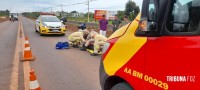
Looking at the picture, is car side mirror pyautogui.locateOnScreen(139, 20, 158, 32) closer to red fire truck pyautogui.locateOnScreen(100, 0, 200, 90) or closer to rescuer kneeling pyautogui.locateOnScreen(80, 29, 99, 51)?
red fire truck pyautogui.locateOnScreen(100, 0, 200, 90)

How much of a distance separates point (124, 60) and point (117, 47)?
230mm

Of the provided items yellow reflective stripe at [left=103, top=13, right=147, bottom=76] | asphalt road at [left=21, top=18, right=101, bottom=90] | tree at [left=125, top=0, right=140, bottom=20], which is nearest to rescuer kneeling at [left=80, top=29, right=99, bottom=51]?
asphalt road at [left=21, top=18, right=101, bottom=90]

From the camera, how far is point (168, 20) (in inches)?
117

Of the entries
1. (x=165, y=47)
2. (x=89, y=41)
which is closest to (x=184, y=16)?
(x=165, y=47)

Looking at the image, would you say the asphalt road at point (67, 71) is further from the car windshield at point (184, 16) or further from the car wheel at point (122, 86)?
the car windshield at point (184, 16)

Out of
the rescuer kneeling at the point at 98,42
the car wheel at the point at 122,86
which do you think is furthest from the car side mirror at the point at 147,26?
the rescuer kneeling at the point at 98,42

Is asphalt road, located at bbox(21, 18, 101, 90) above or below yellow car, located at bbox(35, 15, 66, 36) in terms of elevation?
below

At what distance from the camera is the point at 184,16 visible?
9.57 feet

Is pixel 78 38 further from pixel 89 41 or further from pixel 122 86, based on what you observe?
pixel 122 86

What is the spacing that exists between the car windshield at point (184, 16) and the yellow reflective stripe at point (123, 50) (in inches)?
14.6

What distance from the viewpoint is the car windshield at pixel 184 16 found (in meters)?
2.85

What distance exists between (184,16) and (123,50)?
921 millimetres

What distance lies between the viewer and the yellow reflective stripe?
338 cm

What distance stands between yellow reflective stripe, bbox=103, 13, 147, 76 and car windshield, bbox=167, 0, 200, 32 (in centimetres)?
37
